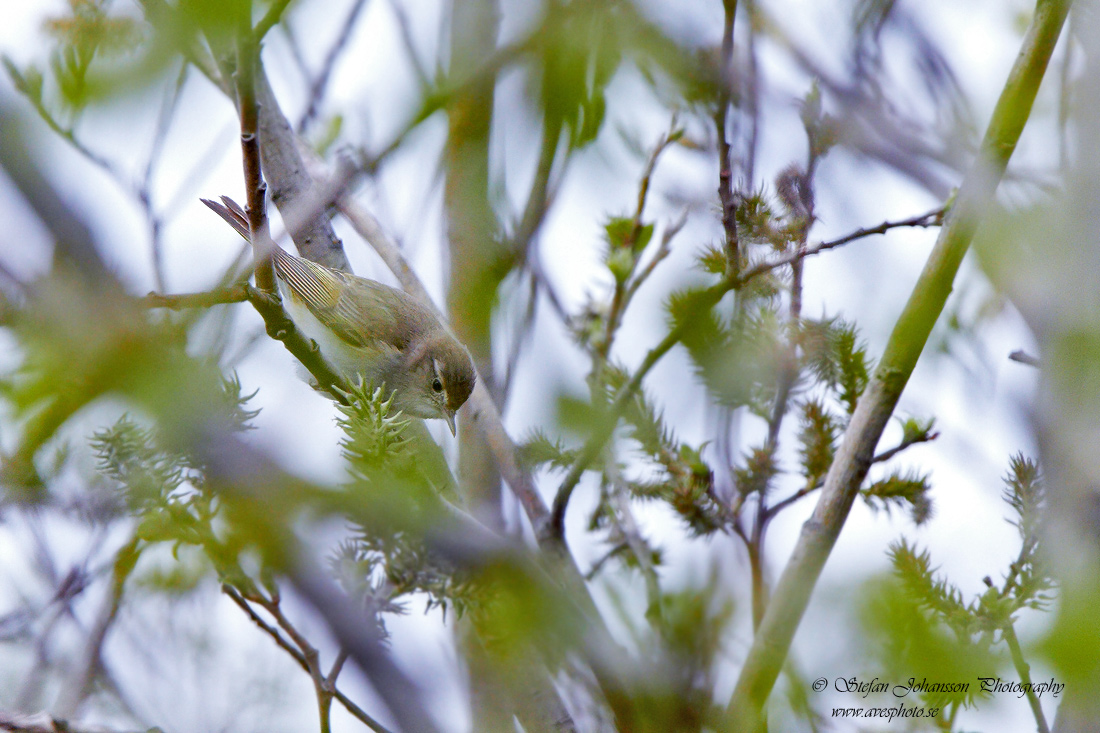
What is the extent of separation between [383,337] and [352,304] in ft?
0.78

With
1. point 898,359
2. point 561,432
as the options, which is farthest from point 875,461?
point 561,432

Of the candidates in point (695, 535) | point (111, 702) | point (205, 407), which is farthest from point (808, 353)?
point (111, 702)

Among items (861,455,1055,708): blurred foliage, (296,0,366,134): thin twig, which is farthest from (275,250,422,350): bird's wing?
(861,455,1055,708): blurred foliage

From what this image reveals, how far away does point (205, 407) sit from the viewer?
3.33 feet

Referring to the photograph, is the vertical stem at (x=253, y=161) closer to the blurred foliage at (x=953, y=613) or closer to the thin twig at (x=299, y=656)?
the thin twig at (x=299, y=656)

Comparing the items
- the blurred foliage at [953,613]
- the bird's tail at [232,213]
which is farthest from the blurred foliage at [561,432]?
the bird's tail at [232,213]

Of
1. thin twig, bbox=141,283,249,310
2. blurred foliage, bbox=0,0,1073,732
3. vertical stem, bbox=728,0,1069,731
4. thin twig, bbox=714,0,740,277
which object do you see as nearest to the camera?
blurred foliage, bbox=0,0,1073,732

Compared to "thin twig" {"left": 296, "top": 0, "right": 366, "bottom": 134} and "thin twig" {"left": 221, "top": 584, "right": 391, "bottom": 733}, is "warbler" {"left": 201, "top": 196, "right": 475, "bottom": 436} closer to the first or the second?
"thin twig" {"left": 296, "top": 0, "right": 366, "bottom": 134}

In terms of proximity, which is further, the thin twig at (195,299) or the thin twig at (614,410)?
the thin twig at (614,410)

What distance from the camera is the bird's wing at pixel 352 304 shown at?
4008 millimetres

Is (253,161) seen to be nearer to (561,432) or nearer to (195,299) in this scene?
(195,299)

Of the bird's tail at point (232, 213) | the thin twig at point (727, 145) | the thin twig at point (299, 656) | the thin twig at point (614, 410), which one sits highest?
the bird's tail at point (232, 213)

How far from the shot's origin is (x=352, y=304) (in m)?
4.33

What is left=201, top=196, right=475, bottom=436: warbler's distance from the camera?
413 cm
